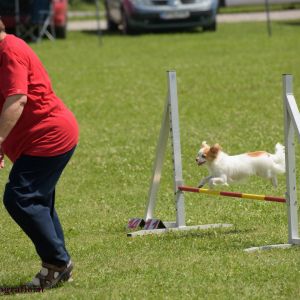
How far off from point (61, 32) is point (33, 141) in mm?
23468

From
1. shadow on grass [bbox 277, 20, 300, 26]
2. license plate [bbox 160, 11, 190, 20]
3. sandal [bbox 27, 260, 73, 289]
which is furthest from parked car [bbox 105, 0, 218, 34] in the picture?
sandal [bbox 27, 260, 73, 289]

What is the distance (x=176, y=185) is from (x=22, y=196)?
218 centimetres

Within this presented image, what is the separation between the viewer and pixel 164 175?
11469 mm

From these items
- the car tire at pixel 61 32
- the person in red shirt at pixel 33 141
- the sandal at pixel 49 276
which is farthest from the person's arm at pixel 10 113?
the car tire at pixel 61 32

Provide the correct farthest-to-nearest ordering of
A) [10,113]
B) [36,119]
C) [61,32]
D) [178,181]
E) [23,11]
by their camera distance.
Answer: [61,32] → [23,11] → [178,181] → [36,119] → [10,113]

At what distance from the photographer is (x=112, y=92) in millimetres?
18406

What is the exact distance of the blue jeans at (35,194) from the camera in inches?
258

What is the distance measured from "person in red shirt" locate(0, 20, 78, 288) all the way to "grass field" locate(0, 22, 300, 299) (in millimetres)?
490

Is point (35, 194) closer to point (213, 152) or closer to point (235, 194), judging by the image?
point (235, 194)

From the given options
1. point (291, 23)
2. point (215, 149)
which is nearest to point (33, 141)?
point (215, 149)

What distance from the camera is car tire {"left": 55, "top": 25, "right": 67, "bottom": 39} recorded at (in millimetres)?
29634

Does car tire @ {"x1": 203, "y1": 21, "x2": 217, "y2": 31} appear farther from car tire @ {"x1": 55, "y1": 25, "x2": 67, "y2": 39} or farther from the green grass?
the green grass

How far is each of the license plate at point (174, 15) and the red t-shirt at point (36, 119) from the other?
70.1 ft

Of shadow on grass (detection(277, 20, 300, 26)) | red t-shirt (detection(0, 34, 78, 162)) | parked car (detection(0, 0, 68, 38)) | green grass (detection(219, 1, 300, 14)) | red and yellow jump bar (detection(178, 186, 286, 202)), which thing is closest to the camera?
red t-shirt (detection(0, 34, 78, 162))
